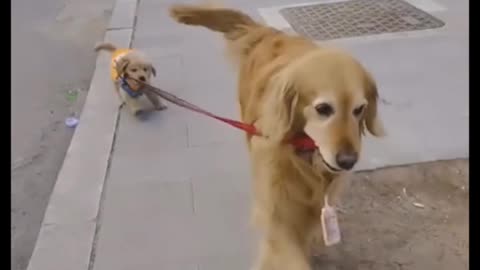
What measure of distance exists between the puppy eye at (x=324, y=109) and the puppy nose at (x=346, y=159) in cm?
15

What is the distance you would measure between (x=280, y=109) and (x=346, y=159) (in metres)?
0.35

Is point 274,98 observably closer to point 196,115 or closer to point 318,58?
point 318,58

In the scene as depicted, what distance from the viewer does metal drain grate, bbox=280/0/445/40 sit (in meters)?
6.29

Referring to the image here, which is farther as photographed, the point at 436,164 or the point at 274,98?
the point at 436,164

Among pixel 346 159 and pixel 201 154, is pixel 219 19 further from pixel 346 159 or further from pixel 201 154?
pixel 346 159

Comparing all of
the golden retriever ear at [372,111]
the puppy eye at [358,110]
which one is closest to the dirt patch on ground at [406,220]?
the golden retriever ear at [372,111]

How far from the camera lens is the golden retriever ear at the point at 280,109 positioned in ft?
9.27

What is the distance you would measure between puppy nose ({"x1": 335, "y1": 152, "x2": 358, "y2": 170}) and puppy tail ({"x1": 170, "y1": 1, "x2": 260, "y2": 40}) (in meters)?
1.53

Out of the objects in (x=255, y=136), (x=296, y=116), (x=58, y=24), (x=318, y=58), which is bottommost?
(x=58, y=24)

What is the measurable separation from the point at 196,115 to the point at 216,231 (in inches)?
59.7

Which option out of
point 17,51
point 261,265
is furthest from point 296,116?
point 17,51

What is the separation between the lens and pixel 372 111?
293 cm

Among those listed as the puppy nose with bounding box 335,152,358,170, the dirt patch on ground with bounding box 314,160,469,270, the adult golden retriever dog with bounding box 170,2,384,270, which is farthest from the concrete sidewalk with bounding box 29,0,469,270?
the puppy nose with bounding box 335,152,358,170

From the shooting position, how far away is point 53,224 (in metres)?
4.14
